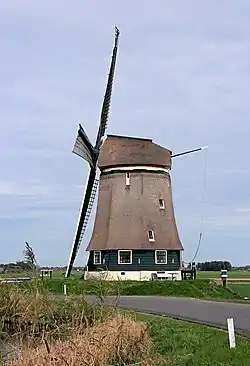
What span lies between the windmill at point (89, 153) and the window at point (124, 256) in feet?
12.5

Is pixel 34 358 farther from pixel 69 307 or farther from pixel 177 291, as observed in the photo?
pixel 177 291

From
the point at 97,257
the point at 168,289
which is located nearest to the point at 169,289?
the point at 168,289

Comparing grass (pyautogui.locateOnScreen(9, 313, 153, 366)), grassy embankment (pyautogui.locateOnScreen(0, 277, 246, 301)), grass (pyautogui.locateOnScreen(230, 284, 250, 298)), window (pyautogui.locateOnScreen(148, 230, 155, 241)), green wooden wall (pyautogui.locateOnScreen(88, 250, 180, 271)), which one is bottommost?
grass (pyautogui.locateOnScreen(9, 313, 153, 366))

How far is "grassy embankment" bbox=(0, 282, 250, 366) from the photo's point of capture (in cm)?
1405

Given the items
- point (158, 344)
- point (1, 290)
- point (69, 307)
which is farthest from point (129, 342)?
point (1, 290)

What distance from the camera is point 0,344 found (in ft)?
58.2

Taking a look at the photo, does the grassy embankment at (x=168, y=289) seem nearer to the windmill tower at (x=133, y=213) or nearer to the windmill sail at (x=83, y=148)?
the windmill tower at (x=133, y=213)

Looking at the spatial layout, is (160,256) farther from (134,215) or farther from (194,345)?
(194,345)

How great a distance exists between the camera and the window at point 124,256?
4088 cm

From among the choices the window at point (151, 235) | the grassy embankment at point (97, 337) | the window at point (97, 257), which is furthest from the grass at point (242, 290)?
the grassy embankment at point (97, 337)

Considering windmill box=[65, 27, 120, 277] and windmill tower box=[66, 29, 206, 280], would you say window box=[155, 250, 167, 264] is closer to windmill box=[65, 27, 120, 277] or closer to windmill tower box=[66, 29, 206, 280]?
windmill tower box=[66, 29, 206, 280]

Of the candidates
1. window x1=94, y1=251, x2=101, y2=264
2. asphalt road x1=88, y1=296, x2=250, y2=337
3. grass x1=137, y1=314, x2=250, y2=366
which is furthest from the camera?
window x1=94, y1=251, x2=101, y2=264

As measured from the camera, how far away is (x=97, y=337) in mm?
15680

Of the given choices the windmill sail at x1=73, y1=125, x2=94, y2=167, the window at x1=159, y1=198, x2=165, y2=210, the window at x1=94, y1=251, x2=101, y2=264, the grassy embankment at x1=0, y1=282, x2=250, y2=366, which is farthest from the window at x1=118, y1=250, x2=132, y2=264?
the grassy embankment at x1=0, y1=282, x2=250, y2=366
